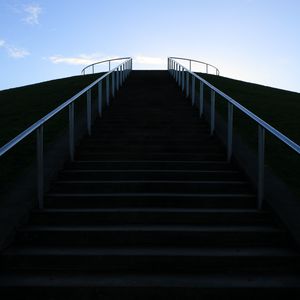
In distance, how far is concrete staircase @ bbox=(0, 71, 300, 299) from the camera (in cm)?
321

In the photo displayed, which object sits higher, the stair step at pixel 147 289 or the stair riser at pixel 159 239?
the stair riser at pixel 159 239

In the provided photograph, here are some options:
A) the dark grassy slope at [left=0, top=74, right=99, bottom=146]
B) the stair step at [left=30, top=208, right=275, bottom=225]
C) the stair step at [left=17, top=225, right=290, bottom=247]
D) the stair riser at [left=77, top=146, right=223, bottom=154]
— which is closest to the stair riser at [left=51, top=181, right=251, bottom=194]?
the stair step at [left=30, top=208, right=275, bottom=225]

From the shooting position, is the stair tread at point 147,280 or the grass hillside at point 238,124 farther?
the grass hillside at point 238,124

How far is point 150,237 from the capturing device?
12.8 feet

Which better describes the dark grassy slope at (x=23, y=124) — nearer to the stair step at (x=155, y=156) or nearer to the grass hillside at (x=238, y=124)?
the grass hillside at (x=238, y=124)

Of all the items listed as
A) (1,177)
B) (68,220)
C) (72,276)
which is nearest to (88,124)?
(1,177)

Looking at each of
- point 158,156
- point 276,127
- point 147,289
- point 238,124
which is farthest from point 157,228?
point 276,127

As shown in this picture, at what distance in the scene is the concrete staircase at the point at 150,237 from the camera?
321 centimetres

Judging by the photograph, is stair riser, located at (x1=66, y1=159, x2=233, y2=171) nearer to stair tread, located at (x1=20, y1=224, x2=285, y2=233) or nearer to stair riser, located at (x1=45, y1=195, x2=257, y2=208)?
stair riser, located at (x1=45, y1=195, x2=257, y2=208)

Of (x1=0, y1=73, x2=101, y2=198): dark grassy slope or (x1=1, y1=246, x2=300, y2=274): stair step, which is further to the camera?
(x1=0, y1=73, x2=101, y2=198): dark grassy slope

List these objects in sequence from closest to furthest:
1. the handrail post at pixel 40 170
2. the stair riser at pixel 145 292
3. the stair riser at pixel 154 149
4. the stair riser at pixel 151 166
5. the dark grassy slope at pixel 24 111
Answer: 1. the stair riser at pixel 145 292
2. the handrail post at pixel 40 170
3. the stair riser at pixel 151 166
4. the stair riser at pixel 154 149
5. the dark grassy slope at pixel 24 111

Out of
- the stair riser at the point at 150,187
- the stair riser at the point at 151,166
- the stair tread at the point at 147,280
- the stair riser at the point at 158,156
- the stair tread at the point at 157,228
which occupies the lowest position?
the stair tread at the point at 147,280

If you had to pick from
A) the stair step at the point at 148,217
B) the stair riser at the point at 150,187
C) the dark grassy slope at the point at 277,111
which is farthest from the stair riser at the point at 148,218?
the dark grassy slope at the point at 277,111

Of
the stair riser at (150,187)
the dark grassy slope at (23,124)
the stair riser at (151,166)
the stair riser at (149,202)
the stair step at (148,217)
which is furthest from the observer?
the stair riser at (151,166)
